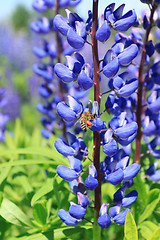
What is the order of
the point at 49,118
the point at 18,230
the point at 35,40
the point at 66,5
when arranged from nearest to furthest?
the point at 18,230 → the point at 66,5 → the point at 49,118 → the point at 35,40

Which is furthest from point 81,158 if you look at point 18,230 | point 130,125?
point 18,230

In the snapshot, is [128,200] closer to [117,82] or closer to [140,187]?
[140,187]

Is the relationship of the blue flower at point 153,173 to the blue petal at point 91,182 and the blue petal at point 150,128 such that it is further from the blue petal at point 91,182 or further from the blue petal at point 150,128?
the blue petal at point 91,182

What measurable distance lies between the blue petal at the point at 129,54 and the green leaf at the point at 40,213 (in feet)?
1.54

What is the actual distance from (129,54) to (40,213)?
52 cm

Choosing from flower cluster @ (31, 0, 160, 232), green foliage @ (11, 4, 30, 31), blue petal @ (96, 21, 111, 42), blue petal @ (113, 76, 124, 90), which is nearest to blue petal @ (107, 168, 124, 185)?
flower cluster @ (31, 0, 160, 232)

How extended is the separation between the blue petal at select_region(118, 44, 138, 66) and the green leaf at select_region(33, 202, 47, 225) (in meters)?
0.47

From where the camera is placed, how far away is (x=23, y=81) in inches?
185

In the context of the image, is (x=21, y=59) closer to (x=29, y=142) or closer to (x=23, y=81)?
(x=23, y=81)

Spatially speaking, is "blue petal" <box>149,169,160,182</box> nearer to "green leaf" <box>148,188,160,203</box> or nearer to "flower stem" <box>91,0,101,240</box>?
"green leaf" <box>148,188,160,203</box>

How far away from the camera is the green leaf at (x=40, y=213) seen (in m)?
0.94

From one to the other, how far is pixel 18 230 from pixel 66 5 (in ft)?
3.47

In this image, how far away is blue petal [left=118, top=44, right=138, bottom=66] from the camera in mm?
815

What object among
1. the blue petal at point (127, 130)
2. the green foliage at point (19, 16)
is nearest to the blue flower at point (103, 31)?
the blue petal at point (127, 130)
